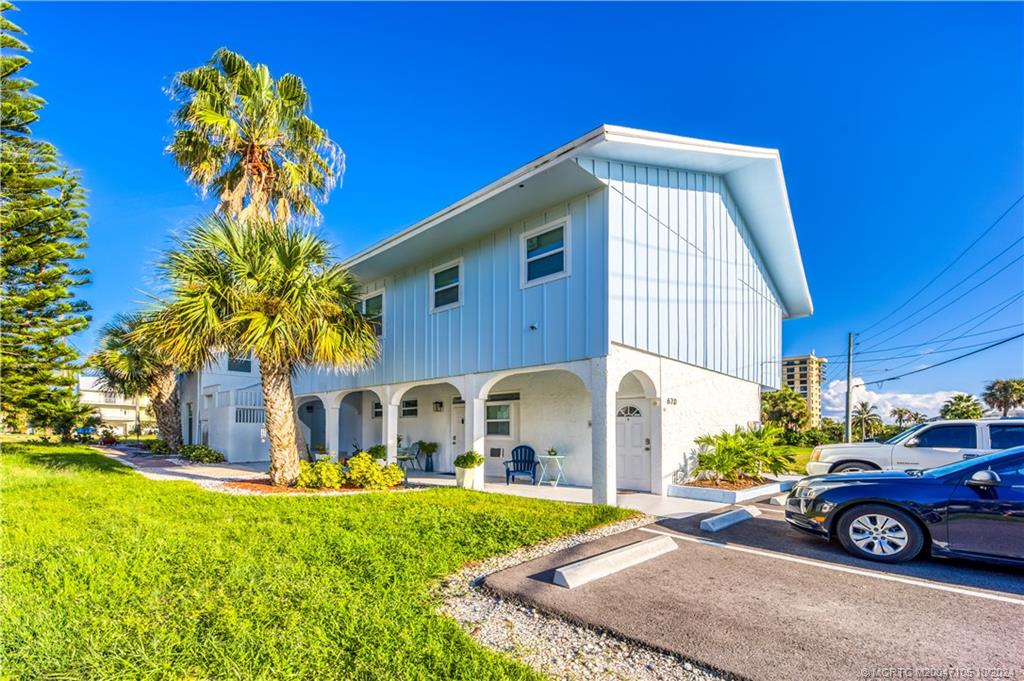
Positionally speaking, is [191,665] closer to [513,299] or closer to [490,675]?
[490,675]

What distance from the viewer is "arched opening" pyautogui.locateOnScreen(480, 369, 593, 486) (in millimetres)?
11469

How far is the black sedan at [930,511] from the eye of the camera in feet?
15.8

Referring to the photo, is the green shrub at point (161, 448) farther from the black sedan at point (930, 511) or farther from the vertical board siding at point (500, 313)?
the black sedan at point (930, 511)

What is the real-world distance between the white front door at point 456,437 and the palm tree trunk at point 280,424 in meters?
4.77

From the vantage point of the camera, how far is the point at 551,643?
11.5ft

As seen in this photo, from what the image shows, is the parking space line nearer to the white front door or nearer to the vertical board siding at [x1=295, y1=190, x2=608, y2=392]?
the vertical board siding at [x1=295, y1=190, x2=608, y2=392]

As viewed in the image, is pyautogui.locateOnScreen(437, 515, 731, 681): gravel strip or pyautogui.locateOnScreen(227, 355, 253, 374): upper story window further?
pyautogui.locateOnScreen(227, 355, 253, 374): upper story window

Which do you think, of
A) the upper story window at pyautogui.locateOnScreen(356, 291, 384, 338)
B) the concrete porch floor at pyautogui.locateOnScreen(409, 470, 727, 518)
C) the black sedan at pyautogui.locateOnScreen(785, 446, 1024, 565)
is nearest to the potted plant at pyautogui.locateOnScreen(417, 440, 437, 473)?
the concrete porch floor at pyautogui.locateOnScreen(409, 470, 727, 518)

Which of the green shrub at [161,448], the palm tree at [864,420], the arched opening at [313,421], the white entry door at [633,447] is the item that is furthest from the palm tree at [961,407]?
the green shrub at [161,448]

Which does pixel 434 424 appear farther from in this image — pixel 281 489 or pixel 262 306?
pixel 262 306

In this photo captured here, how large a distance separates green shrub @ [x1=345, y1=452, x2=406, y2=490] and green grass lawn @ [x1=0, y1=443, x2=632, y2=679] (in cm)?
232

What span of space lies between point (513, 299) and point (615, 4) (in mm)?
6422

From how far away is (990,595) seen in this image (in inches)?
171

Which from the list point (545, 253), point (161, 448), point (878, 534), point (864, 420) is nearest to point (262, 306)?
point (545, 253)
